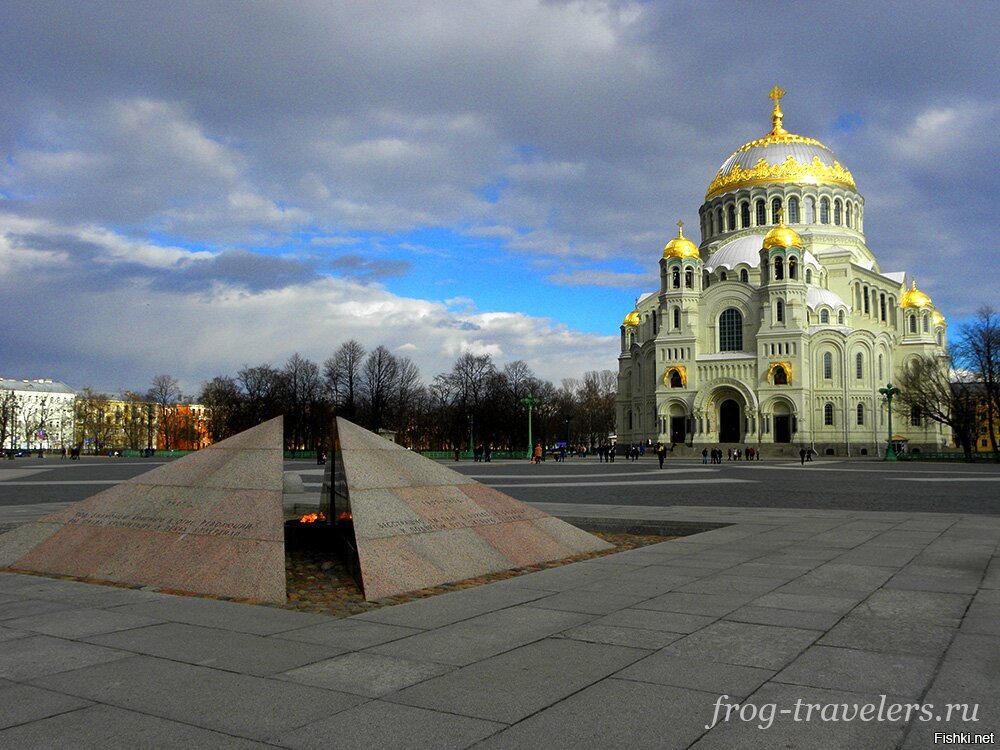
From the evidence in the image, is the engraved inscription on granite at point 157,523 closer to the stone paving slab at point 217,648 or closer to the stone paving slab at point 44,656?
the stone paving slab at point 217,648

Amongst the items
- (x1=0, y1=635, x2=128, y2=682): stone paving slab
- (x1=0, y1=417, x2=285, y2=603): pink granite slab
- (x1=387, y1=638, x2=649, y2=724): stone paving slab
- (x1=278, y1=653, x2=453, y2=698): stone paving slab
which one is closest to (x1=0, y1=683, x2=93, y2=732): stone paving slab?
(x1=0, y1=635, x2=128, y2=682): stone paving slab

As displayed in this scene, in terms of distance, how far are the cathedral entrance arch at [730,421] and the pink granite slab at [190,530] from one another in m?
63.9

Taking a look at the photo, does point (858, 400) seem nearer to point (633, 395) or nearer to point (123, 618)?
point (633, 395)

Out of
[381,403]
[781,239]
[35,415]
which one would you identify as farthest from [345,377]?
[35,415]

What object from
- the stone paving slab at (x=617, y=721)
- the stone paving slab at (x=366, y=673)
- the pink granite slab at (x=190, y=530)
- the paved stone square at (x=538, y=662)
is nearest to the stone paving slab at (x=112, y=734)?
the paved stone square at (x=538, y=662)

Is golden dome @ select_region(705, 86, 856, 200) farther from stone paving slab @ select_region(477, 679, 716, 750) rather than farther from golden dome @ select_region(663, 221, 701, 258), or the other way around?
stone paving slab @ select_region(477, 679, 716, 750)

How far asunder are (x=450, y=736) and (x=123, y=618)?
11.8 ft

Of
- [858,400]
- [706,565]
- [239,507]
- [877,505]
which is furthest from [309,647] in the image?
[858,400]

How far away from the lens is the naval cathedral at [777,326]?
6719 centimetres

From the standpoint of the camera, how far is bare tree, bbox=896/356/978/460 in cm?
5740

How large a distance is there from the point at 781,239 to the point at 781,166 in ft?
41.4

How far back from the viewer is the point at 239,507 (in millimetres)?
8328

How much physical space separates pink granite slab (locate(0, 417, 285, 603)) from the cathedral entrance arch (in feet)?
210

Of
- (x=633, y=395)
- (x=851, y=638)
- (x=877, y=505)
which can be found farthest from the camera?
(x=633, y=395)
